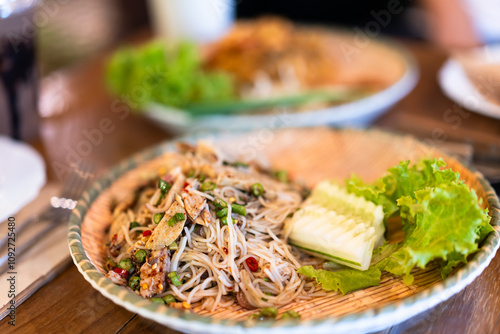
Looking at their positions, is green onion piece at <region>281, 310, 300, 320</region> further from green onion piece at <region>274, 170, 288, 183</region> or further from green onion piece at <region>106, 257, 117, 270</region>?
green onion piece at <region>274, 170, 288, 183</region>

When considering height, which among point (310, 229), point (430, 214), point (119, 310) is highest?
point (430, 214)

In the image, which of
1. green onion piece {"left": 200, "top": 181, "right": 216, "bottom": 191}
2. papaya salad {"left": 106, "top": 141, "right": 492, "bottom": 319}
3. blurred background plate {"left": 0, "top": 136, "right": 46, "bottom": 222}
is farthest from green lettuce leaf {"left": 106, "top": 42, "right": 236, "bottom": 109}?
green onion piece {"left": 200, "top": 181, "right": 216, "bottom": 191}

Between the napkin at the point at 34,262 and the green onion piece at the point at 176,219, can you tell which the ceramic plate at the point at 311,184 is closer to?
the napkin at the point at 34,262

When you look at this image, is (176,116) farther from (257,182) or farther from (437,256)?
(437,256)

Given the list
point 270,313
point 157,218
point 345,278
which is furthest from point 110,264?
point 345,278

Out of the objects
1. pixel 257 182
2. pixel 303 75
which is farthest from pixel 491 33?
pixel 257 182

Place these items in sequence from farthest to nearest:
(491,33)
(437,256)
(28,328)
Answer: (491,33) < (28,328) < (437,256)

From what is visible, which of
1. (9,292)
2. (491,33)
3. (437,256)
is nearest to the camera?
(437,256)
